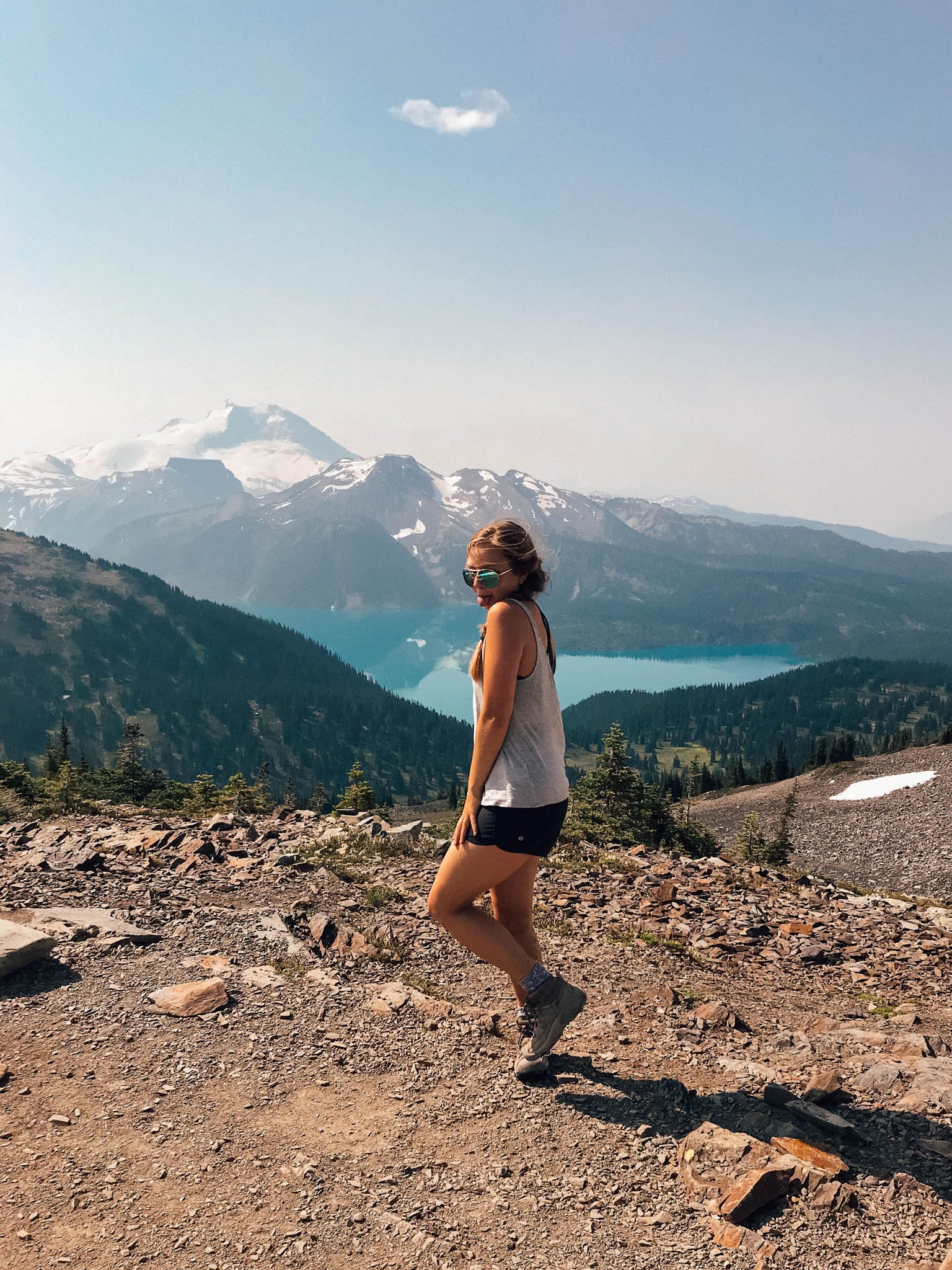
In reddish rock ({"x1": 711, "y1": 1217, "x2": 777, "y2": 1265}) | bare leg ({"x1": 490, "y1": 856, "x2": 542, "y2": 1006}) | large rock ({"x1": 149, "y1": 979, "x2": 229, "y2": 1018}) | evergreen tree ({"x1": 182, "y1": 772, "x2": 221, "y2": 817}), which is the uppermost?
bare leg ({"x1": 490, "y1": 856, "x2": 542, "y2": 1006})

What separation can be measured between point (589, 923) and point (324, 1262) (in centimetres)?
601

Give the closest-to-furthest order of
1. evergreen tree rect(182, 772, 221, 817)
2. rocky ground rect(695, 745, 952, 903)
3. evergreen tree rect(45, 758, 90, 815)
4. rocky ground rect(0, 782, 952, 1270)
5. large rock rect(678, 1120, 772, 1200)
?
rocky ground rect(0, 782, 952, 1270) → large rock rect(678, 1120, 772, 1200) → evergreen tree rect(45, 758, 90, 815) → evergreen tree rect(182, 772, 221, 817) → rocky ground rect(695, 745, 952, 903)

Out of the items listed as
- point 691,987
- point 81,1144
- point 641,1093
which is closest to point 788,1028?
point 691,987

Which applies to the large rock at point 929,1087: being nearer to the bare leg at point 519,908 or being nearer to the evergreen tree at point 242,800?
the bare leg at point 519,908

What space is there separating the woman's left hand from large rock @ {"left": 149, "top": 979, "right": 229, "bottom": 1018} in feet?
9.94

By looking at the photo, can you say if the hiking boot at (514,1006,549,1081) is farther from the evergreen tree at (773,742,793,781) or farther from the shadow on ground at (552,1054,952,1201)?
the evergreen tree at (773,742,793,781)

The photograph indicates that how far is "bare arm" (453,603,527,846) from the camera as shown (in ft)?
16.0

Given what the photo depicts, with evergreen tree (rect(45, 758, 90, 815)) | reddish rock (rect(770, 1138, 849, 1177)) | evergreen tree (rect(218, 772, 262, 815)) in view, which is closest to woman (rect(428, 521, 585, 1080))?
reddish rock (rect(770, 1138, 849, 1177))

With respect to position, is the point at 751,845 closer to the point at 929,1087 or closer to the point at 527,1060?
the point at 929,1087

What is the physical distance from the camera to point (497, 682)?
4906 millimetres

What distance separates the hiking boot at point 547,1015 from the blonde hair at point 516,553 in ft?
7.90

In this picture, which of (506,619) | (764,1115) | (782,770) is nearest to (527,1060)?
(764,1115)

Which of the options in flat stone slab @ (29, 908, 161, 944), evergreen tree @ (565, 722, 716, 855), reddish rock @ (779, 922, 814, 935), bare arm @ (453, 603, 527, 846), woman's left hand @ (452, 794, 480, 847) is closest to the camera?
bare arm @ (453, 603, 527, 846)

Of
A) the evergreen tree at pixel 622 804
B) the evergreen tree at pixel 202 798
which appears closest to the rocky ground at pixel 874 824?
the evergreen tree at pixel 622 804
